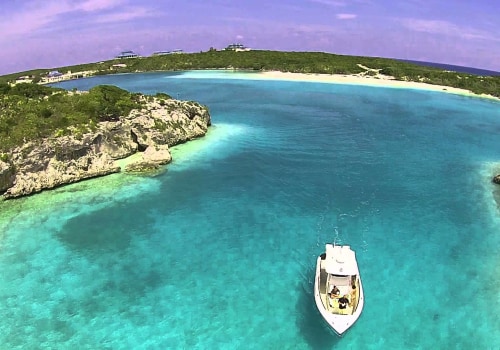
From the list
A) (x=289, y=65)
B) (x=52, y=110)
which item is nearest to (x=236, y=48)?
(x=289, y=65)

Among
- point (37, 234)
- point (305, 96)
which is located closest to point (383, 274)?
point (37, 234)

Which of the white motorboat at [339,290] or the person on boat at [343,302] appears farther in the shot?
the person on boat at [343,302]

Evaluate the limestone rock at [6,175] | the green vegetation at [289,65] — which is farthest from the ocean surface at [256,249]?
the green vegetation at [289,65]

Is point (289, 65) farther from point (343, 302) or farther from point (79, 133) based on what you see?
point (343, 302)

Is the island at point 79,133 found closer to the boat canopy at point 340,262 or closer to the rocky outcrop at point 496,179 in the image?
the boat canopy at point 340,262

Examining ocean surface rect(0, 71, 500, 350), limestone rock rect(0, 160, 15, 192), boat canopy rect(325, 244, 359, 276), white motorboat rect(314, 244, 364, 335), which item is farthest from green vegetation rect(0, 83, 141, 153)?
white motorboat rect(314, 244, 364, 335)

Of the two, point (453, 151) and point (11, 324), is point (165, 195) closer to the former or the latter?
point (11, 324)

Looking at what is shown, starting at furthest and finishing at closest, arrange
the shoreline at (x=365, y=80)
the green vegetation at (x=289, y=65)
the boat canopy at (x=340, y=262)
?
1. the green vegetation at (x=289, y=65)
2. the shoreline at (x=365, y=80)
3. the boat canopy at (x=340, y=262)
